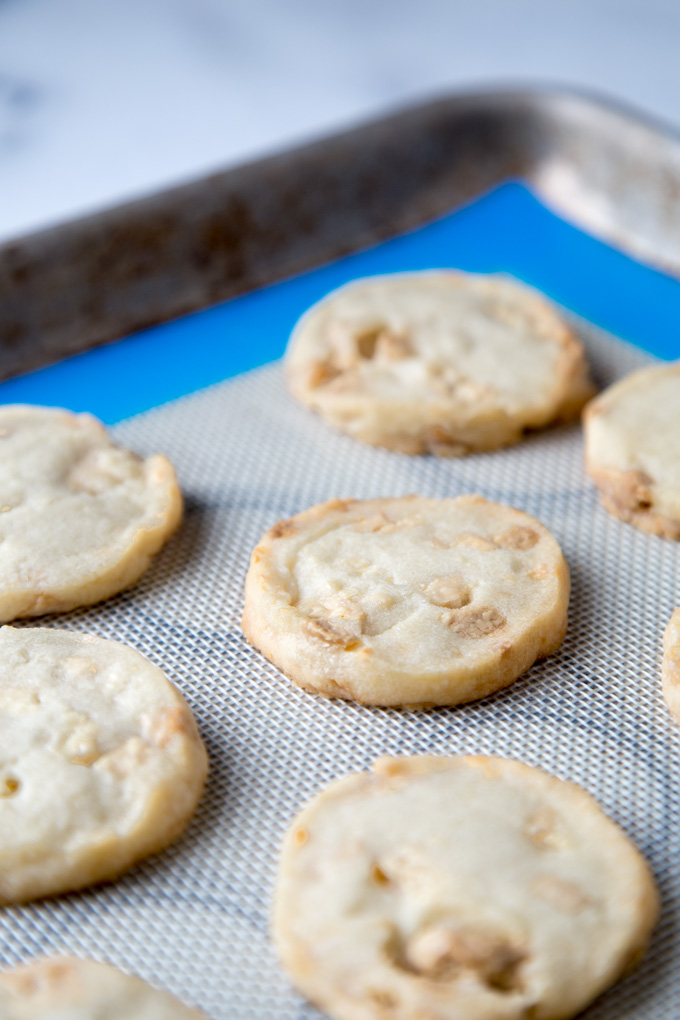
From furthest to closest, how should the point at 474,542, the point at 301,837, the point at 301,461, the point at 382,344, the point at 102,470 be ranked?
the point at 382,344 < the point at 301,461 < the point at 102,470 < the point at 474,542 < the point at 301,837

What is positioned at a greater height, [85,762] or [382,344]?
[382,344]

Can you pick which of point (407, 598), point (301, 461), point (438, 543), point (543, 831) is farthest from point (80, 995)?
point (301, 461)

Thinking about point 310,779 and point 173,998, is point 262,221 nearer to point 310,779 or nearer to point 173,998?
point 310,779

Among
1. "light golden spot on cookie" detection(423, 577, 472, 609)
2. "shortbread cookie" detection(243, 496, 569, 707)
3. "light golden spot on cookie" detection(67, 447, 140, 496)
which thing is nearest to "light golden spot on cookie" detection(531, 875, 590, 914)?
"shortbread cookie" detection(243, 496, 569, 707)

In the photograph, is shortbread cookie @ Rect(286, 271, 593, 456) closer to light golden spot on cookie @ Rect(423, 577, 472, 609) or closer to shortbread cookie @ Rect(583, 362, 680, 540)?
shortbread cookie @ Rect(583, 362, 680, 540)

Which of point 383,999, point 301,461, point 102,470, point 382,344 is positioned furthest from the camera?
point 382,344

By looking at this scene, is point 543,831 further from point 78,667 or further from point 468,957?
point 78,667

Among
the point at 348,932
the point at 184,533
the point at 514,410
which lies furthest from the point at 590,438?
the point at 348,932
